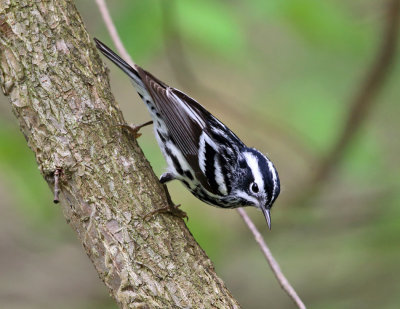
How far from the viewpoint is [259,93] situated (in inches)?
280

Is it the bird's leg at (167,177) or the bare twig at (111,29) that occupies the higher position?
the bare twig at (111,29)

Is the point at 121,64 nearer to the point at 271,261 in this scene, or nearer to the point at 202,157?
the point at 202,157

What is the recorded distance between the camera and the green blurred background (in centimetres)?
461

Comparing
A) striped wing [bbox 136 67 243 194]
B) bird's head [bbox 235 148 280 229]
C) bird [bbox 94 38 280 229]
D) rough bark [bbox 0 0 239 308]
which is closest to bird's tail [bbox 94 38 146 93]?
bird [bbox 94 38 280 229]

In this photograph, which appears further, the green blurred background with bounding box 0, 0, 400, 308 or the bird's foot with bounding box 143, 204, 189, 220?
the green blurred background with bounding box 0, 0, 400, 308

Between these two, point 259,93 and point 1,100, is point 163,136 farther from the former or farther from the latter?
point 259,93

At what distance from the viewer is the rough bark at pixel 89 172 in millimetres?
3062

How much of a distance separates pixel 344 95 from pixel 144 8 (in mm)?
3206

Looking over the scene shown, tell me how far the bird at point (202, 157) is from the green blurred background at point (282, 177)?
26cm

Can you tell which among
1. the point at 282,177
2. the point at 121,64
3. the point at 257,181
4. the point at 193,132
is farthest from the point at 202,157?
the point at 282,177

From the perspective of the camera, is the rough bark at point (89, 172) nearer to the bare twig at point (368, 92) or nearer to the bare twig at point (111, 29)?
the bare twig at point (111, 29)

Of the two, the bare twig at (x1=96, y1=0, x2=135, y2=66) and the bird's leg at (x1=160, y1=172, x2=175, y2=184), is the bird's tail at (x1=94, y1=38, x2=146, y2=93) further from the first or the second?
the bird's leg at (x1=160, y1=172, x2=175, y2=184)

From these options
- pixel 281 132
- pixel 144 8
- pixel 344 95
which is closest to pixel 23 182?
pixel 144 8

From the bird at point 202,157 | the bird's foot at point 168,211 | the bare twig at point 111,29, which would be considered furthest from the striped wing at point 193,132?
the bird's foot at point 168,211
